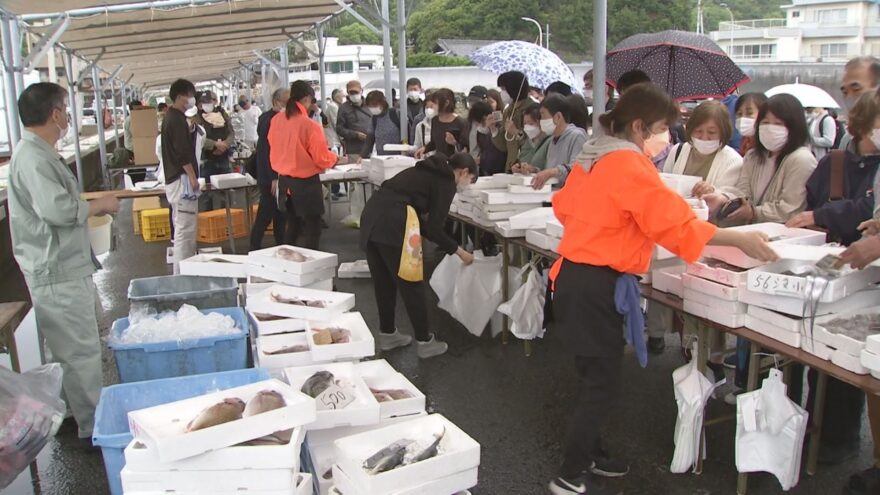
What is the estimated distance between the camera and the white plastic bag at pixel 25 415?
2791 millimetres

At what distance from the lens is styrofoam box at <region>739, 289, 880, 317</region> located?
9.28ft

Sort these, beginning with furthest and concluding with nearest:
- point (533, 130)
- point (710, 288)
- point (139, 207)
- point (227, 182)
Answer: point (139, 207)
point (227, 182)
point (533, 130)
point (710, 288)

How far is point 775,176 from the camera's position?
3.87m

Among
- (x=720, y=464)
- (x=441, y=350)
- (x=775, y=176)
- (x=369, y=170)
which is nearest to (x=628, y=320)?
(x=720, y=464)

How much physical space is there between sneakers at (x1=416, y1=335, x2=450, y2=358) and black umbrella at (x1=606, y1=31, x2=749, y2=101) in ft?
9.56

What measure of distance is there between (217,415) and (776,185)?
3.10 meters

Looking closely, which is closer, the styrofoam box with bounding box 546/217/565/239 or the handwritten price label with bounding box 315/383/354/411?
the handwritten price label with bounding box 315/383/354/411

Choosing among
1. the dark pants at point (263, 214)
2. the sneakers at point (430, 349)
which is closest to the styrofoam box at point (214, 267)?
the sneakers at point (430, 349)

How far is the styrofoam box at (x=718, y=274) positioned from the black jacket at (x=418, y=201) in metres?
1.78

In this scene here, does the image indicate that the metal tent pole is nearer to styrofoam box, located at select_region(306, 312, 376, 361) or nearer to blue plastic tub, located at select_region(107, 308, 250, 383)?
blue plastic tub, located at select_region(107, 308, 250, 383)

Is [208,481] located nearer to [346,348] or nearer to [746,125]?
[346,348]

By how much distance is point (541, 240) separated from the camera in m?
4.50

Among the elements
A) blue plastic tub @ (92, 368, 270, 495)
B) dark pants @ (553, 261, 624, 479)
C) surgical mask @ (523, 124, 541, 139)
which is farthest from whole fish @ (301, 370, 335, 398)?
surgical mask @ (523, 124, 541, 139)

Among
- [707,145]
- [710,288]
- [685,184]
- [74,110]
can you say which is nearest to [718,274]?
[710,288]
